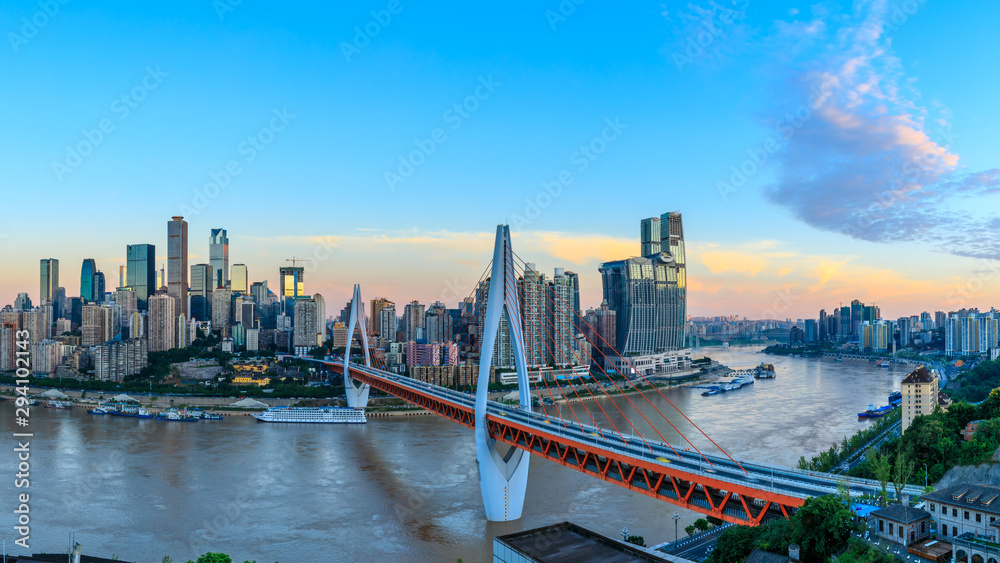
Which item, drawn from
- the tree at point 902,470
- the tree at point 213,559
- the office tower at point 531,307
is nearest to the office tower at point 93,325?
the office tower at point 531,307

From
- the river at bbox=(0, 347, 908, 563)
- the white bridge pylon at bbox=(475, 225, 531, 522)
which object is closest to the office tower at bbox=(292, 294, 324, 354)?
the river at bbox=(0, 347, 908, 563)

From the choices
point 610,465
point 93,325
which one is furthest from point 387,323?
point 610,465

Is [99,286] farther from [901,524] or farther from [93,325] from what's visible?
[901,524]

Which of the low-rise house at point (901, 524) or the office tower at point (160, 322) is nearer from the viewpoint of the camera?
the low-rise house at point (901, 524)

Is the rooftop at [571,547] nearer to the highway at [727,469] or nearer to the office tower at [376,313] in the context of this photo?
the highway at [727,469]

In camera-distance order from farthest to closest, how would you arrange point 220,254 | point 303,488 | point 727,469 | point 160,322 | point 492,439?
point 220,254
point 160,322
point 303,488
point 492,439
point 727,469

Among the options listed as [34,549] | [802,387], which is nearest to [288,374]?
[34,549]
